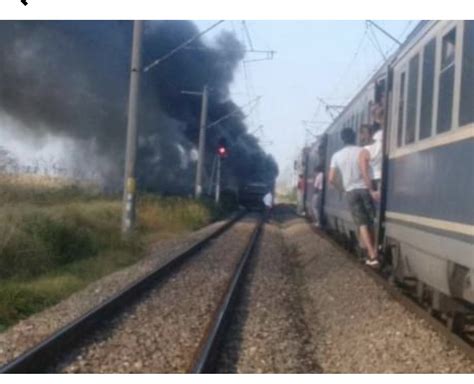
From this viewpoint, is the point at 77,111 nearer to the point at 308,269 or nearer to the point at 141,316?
the point at 308,269

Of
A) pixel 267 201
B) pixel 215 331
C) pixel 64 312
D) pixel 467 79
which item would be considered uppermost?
pixel 467 79

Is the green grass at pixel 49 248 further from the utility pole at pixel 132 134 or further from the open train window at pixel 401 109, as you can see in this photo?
the open train window at pixel 401 109

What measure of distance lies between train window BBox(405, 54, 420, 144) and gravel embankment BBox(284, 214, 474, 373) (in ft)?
6.25

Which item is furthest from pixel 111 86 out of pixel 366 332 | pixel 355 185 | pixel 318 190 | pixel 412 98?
pixel 366 332

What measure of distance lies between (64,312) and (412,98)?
4644 millimetres

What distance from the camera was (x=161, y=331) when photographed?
1081 centimetres

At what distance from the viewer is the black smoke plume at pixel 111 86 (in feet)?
115

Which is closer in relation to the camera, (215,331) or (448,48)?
(448,48)

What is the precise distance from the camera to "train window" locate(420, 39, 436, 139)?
32.3 feet

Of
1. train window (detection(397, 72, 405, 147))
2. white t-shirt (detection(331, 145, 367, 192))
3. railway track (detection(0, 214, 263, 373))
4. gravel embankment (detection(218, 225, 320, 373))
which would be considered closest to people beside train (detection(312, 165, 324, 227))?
gravel embankment (detection(218, 225, 320, 373))

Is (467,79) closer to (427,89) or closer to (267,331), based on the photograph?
(427,89)

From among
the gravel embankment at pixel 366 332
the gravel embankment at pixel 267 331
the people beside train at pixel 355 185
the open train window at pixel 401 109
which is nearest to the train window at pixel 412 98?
the open train window at pixel 401 109

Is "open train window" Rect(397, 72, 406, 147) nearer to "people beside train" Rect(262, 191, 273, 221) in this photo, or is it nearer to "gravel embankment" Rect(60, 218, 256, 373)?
"gravel embankment" Rect(60, 218, 256, 373)
